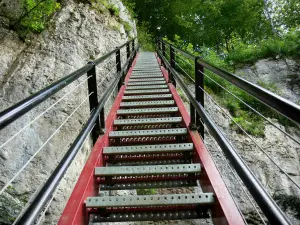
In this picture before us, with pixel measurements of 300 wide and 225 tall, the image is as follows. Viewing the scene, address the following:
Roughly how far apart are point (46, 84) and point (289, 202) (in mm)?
5758

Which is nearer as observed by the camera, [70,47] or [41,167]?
[41,167]

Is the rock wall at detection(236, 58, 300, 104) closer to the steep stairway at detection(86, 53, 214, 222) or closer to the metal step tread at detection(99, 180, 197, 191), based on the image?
the steep stairway at detection(86, 53, 214, 222)

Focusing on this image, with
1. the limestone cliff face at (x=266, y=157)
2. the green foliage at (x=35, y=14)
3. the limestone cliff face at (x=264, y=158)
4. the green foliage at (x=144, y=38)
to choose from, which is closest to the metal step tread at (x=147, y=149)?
the limestone cliff face at (x=266, y=157)

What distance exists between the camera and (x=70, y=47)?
702cm

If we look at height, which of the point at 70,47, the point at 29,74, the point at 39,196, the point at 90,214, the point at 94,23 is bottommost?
the point at 90,214

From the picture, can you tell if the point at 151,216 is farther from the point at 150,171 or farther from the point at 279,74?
the point at 279,74

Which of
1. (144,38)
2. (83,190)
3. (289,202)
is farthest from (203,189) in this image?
(144,38)

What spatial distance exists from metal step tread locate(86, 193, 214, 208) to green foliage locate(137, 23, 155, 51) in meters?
17.1

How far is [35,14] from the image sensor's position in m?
6.97

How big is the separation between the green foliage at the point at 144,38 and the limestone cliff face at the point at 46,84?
364 inches

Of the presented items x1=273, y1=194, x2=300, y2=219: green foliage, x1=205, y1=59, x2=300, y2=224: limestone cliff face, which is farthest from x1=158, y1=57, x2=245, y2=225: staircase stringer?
x1=273, y1=194, x2=300, y2=219: green foliage

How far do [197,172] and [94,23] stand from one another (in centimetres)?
702

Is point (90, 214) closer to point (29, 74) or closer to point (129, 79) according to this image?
point (29, 74)

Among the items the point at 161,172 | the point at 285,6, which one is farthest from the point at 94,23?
the point at 285,6
